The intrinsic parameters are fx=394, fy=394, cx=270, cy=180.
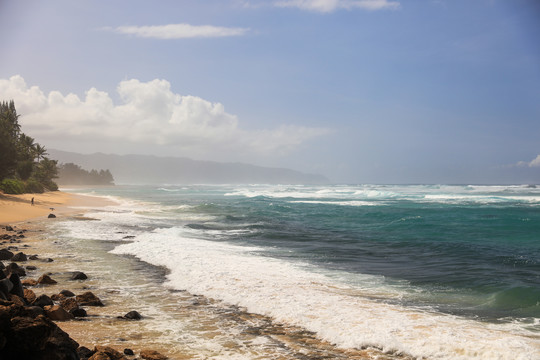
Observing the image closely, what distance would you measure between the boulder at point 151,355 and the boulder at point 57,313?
79.7 inches

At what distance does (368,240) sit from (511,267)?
277 inches

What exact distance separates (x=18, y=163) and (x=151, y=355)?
4582cm

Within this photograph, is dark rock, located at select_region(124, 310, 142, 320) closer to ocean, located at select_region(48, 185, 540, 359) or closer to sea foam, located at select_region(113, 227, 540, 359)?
ocean, located at select_region(48, 185, 540, 359)

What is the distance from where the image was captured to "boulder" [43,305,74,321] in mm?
6319

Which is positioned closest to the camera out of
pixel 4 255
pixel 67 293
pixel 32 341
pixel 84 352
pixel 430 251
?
pixel 32 341

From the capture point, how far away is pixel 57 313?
20.8ft

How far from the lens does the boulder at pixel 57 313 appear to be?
632cm

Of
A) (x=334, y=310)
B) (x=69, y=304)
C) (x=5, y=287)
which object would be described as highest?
(x=5, y=287)

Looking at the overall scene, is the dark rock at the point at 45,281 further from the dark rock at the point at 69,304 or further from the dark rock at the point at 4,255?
the dark rock at the point at 4,255

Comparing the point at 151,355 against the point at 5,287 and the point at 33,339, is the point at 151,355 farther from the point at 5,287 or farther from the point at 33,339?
the point at 5,287

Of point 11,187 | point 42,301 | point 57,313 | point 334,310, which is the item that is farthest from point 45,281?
point 11,187

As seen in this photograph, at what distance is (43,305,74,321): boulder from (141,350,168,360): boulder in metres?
2.03

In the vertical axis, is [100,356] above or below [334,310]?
above

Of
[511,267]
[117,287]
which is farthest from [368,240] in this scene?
[117,287]
